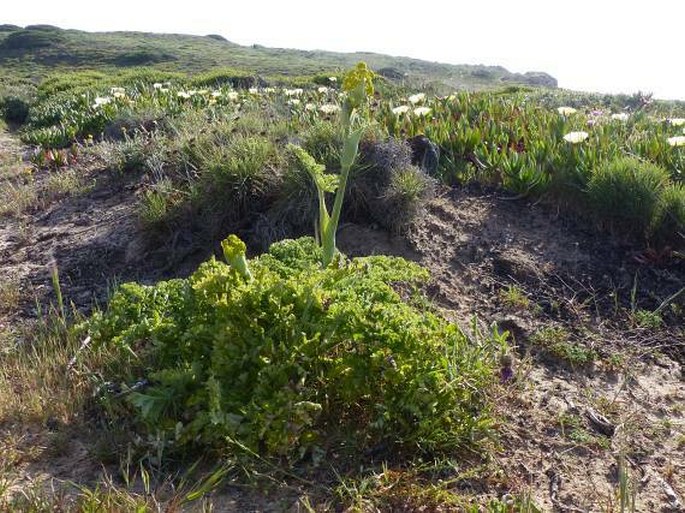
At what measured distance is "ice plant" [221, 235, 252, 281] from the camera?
8.37ft

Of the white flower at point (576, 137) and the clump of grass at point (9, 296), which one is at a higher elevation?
the white flower at point (576, 137)

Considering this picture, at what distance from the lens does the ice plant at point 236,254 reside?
255cm

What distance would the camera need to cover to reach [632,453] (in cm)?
262

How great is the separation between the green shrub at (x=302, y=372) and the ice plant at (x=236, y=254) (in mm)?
29

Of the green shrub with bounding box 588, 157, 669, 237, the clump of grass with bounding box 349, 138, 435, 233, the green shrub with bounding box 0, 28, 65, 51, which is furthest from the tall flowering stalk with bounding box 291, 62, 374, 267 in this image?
the green shrub with bounding box 0, 28, 65, 51

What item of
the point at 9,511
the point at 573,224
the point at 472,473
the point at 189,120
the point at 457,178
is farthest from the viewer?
the point at 189,120

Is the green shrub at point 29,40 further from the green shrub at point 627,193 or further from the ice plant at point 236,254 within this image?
the ice plant at point 236,254

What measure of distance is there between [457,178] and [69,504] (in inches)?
145

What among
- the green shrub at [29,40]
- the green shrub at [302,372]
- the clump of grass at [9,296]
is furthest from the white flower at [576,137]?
the green shrub at [29,40]

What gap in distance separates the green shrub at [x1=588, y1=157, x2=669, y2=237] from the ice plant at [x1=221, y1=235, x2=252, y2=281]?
9.25ft

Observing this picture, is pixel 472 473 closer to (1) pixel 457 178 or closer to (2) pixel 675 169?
(1) pixel 457 178

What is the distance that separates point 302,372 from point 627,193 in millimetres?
2940

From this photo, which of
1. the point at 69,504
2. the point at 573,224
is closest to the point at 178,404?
the point at 69,504

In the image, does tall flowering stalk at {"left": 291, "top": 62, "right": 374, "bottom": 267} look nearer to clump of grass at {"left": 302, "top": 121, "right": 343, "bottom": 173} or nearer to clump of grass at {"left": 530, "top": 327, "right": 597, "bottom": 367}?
clump of grass at {"left": 530, "top": 327, "right": 597, "bottom": 367}
